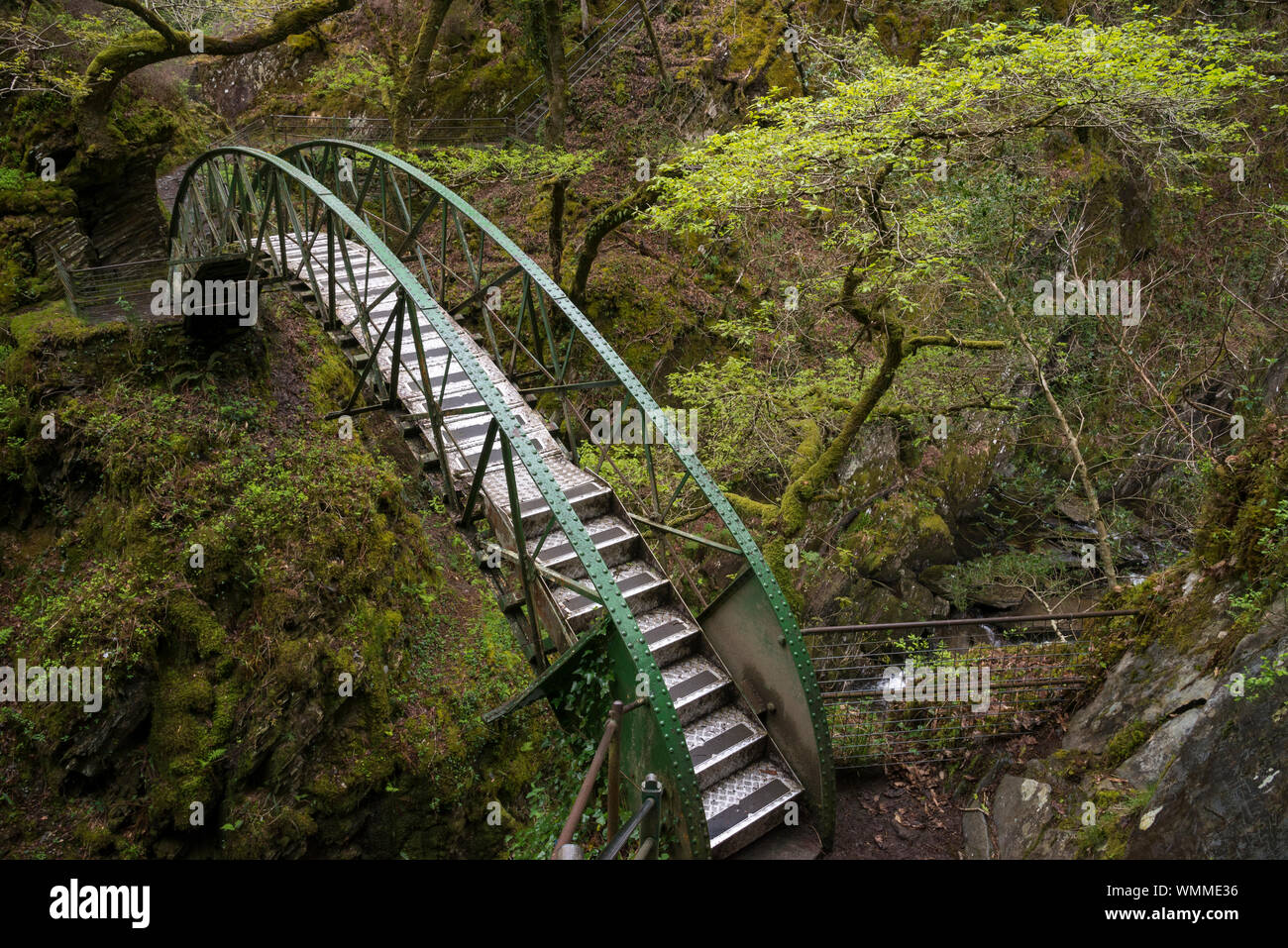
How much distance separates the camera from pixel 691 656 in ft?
19.2

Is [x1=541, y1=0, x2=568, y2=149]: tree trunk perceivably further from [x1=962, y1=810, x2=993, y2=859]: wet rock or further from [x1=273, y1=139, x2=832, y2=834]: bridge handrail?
[x1=962, y1=810, x2=993, y2=859]: wet rock

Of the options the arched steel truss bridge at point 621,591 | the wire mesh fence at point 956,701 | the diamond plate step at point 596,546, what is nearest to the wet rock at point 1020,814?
the wire mesh fence at point 956,701

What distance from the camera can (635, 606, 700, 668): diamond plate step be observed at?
5691mm

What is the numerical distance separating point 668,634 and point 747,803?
1.37 m

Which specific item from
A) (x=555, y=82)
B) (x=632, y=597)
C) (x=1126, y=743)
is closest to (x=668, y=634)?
(x=632, y=597)

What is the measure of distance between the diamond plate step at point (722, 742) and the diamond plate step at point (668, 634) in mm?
536

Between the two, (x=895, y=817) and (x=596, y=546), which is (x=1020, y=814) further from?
(x=596, y=546)

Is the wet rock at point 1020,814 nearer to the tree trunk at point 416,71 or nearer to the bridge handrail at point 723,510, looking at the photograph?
the bridge handrail at point 723,510

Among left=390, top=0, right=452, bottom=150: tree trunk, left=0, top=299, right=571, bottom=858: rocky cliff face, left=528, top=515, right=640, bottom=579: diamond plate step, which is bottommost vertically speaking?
left=0, top=299, right=571, bottom=858: rocky cliff face

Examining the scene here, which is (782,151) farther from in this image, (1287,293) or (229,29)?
(229,29)

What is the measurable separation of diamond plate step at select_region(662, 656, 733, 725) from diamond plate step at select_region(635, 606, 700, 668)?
82 mm

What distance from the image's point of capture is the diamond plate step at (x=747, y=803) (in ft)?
15.8

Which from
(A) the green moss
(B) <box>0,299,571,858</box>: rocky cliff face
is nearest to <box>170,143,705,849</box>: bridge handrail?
(B) <box>0,299,571,858</box>: rocky cliff face

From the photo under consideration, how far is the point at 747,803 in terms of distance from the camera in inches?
198
